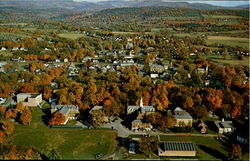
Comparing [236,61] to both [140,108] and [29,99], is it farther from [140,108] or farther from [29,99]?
[29,99]

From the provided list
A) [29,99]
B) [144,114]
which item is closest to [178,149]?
[144,114]

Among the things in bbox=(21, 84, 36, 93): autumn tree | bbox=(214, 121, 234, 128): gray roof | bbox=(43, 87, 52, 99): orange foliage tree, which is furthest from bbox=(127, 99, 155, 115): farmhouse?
bbox=(21, 84, 36, 93): autumn tree

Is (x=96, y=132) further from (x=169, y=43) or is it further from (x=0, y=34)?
(x=0, y=34)

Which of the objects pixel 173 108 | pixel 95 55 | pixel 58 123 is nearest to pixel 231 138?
pixel 173 108

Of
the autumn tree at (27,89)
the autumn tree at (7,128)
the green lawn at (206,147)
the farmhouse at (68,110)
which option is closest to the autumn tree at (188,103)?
the green lawn at (206,147)

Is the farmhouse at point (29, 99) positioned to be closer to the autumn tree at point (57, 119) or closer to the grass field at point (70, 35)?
the autumn tree at point (57, 119)

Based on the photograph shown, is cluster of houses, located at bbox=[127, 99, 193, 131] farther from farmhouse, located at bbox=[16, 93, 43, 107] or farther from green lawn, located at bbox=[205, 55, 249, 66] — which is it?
green lawn, located at bbox=[205, 55, 249, 66]
